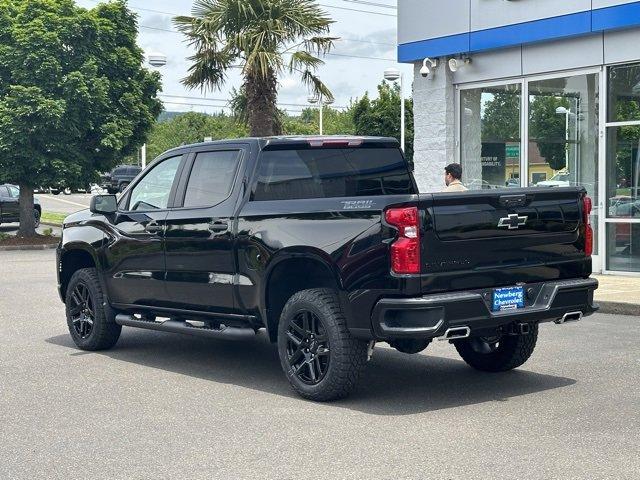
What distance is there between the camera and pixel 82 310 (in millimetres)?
10281

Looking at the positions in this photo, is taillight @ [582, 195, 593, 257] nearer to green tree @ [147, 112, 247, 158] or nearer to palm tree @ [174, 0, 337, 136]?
Answer: palm tree @ [174, 0, 337, 136]

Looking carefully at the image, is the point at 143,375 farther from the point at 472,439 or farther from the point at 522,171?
the point at 522,171

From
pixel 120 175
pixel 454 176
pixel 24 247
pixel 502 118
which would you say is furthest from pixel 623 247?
pixel 120 175

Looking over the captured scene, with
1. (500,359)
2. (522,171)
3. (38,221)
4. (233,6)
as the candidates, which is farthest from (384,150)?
(38,221)

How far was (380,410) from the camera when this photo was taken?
24.2 feet

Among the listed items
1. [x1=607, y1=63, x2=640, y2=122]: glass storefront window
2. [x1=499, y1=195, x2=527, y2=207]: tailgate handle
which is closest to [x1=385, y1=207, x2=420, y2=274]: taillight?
[x1=499, y1=195, x2=527, y2=207]: tailgate handle

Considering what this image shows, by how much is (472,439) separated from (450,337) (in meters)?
0.93

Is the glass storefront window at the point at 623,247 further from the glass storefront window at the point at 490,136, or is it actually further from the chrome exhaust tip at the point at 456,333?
the chrome exhaust tip at the point at 456,333

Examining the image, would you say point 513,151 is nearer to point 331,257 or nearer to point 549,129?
point 549,129

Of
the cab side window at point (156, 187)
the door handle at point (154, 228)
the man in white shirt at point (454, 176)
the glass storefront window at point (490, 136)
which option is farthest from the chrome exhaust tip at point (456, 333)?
the glass storefront window at point (490, 136)

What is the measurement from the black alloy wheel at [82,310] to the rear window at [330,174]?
8.83ft

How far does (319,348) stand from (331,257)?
0.70 meters

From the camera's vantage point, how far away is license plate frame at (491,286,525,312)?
743 centimetres

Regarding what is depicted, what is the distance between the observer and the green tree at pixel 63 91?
25156 mm
